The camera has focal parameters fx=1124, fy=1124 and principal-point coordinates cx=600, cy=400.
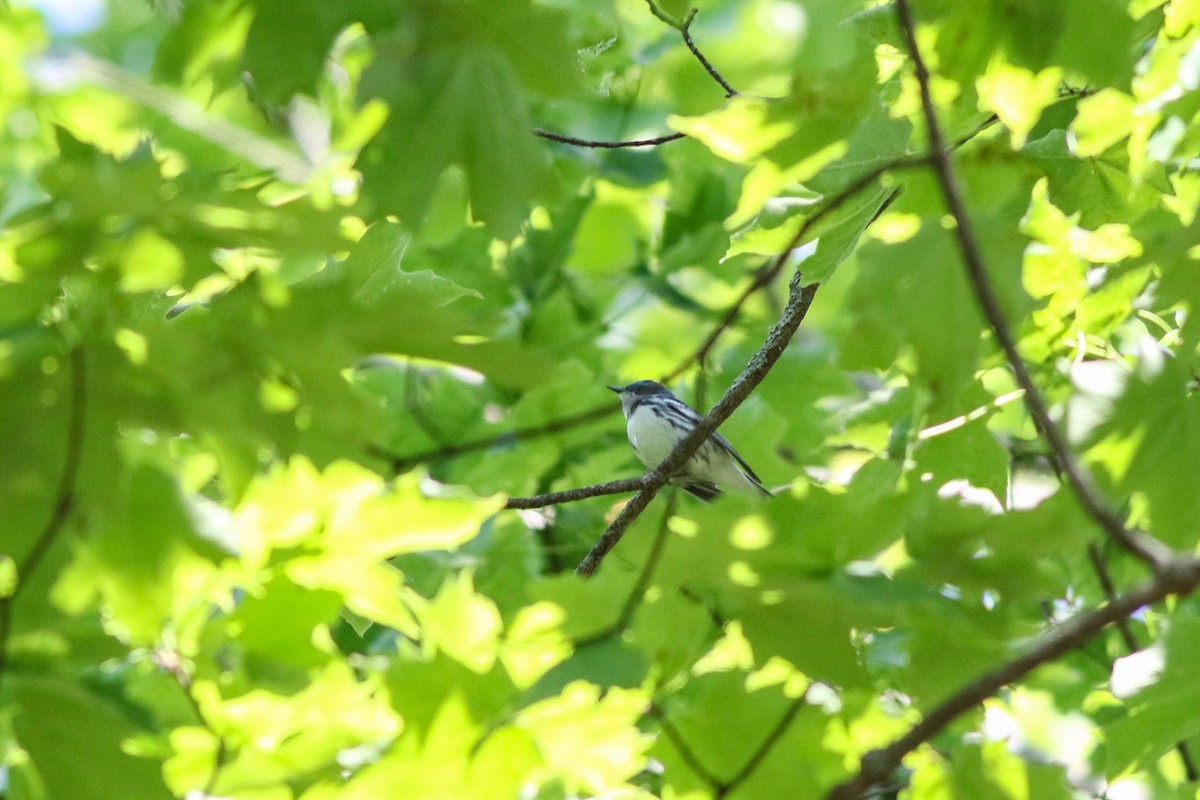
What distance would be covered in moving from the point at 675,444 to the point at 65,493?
3416 millimetres

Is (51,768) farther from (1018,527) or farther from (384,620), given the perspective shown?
(1018,527)

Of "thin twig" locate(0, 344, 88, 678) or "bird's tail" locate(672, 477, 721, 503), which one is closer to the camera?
"thin twig" locate(0, 344, 88, 678)

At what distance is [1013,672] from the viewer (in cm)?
97

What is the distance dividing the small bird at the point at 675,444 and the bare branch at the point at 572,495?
Result: 5.60 ft

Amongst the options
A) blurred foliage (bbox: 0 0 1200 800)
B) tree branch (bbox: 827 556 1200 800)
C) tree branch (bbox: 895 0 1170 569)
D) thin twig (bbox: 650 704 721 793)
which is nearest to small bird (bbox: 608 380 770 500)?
blurred foliage (bbox: 0 0 1200 800)

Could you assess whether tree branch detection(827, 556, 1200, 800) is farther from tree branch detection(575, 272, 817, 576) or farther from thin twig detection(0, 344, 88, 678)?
tree branch detection(575, 272, 817, 576)

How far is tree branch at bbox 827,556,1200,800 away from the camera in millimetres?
965

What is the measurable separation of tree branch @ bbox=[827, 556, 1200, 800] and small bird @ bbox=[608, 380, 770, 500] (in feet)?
10.4

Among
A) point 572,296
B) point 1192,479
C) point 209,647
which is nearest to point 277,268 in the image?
point 572,296

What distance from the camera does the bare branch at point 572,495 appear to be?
2.21 meters

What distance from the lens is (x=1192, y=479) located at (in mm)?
1395

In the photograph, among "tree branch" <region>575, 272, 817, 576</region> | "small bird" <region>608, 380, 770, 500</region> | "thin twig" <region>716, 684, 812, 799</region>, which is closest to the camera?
"thin twig" <region>716, 684, 812, 799</region>

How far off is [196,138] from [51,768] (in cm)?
358

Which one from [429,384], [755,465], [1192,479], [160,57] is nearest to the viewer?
[160,57]
